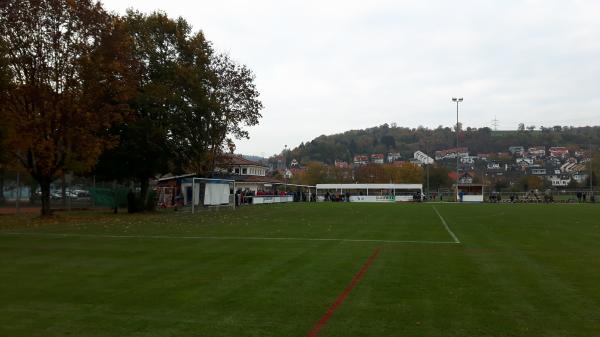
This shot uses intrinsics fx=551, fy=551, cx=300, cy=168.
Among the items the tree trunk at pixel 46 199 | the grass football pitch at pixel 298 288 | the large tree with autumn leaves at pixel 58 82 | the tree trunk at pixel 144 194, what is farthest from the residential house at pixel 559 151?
the grass football pitch at pixel 298 288

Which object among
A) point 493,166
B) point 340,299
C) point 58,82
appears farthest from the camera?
point 493,166

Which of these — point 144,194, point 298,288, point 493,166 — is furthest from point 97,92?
point 493,166

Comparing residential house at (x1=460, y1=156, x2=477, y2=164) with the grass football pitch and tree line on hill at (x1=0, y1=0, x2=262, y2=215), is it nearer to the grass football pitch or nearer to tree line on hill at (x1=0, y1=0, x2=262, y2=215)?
tree line on hill at (x1=0, y1=0, x2=262, y2=215)

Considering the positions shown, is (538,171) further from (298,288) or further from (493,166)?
(298,288)

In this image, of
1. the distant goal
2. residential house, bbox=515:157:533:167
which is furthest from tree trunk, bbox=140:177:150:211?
residential house, bbox=515:157:533:167

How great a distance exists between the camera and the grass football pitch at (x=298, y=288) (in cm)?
742

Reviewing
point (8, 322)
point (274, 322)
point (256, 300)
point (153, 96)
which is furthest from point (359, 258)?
point (153, 96)

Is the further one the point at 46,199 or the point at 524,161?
the point at 524,161

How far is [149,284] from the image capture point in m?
10.4

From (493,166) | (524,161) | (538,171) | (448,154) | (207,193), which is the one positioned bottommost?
(207,193)

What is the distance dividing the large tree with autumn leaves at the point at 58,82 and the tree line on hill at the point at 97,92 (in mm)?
55

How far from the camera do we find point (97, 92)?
3269cm

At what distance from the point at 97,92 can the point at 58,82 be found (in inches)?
85.3

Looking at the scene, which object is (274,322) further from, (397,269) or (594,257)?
(594,257)
